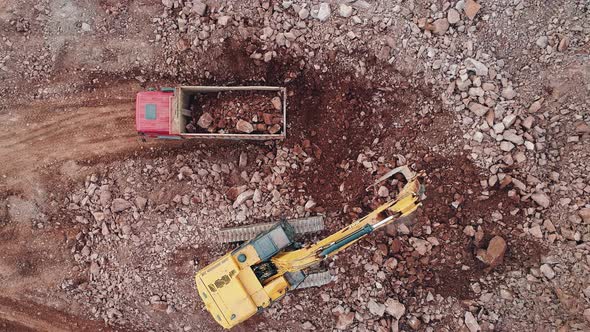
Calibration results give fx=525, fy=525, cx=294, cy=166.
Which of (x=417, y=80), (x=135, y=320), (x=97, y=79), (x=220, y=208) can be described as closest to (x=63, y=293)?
(x=135, y=320)

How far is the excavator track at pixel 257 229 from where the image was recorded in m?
11.5

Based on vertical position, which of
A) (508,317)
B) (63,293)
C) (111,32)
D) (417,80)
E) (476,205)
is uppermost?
(111,32)

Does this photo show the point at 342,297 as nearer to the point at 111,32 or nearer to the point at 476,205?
the point at 476,205

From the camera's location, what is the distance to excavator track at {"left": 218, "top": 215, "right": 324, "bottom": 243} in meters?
11.5

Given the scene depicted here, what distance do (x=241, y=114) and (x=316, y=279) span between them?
3967mm

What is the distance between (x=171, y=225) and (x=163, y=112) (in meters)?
2.56

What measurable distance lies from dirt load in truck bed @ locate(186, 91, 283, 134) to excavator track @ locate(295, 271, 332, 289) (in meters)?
3.22

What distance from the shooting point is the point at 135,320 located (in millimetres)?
12117

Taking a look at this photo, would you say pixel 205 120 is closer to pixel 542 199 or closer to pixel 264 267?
pixel 264 267

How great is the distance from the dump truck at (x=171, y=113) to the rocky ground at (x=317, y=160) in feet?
2.10

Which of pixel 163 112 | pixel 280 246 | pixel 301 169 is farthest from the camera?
pixel 301 169

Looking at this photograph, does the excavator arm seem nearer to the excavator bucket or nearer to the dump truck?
the excavator bucket

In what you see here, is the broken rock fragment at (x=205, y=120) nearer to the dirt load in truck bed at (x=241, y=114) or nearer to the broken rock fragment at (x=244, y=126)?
the dirt load in truck bed at (x=241, y=114)

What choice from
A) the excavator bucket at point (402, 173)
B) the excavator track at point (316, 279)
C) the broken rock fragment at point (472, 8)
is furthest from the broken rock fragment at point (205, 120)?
the broken rock fragment at point (472, 8)
